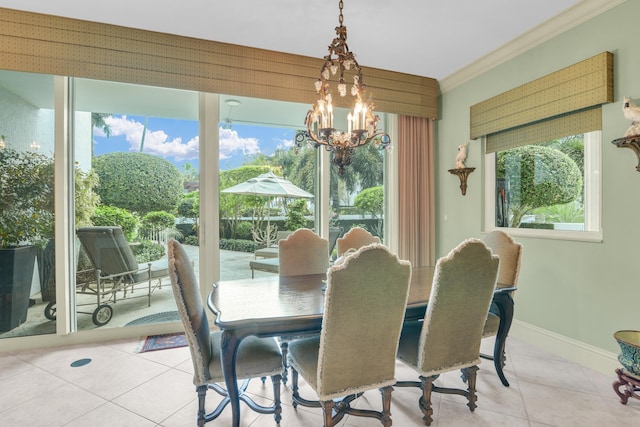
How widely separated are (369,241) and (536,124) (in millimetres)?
1893

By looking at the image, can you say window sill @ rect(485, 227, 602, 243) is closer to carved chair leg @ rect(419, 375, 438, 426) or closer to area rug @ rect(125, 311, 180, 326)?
carved chair leg @ rect(419, 375, 438, 426)

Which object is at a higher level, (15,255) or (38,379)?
(15,255)

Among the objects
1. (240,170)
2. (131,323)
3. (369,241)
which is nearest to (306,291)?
(369,241)

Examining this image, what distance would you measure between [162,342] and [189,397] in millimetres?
1097

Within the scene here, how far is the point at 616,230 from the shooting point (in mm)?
2496

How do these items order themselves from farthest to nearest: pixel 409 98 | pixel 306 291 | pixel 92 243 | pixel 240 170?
pixel 409 98 < pixel 240 170 < pixel 92 243 < pixel 306 291

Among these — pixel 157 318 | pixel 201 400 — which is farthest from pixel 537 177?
pixel 157 318

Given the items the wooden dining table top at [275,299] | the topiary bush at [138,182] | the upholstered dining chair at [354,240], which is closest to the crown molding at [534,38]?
the upholstered dining chair at [354,240]

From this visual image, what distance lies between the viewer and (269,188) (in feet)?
12.4

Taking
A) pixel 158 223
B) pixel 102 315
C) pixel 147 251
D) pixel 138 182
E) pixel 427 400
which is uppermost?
pixel 138 182

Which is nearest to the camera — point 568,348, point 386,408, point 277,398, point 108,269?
point 386,408

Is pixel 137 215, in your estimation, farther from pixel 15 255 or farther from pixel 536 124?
pixel 536 124

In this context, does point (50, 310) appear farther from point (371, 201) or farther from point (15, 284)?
point (371, 201)

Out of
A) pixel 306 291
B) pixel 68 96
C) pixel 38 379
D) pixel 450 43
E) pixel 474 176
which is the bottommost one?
pixel 38 379
